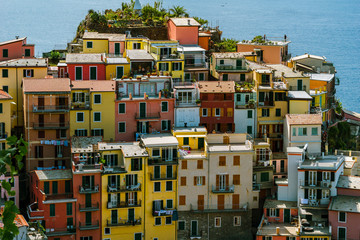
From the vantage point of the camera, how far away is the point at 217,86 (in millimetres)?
57625

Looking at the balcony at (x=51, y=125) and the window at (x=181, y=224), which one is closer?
the window at (x=181, y=224)

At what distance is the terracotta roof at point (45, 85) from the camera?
53000 mm

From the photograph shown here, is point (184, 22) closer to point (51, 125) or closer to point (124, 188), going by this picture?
point (51, 125)

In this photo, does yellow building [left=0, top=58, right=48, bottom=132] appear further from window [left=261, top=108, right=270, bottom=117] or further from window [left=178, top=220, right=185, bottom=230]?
window [left=261, top=108, right=270, bottom=117]

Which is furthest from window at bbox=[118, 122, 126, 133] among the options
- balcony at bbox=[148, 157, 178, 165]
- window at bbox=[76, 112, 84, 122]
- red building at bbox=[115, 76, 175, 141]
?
balcony at bbox=[148, 157, 178, 165]

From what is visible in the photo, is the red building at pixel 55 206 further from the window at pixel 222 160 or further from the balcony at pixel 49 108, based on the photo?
the window at pixel 222 160

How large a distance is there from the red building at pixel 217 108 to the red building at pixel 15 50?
13311 millimetres

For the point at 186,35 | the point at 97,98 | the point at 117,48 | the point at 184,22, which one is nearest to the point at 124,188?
the point at 97,98

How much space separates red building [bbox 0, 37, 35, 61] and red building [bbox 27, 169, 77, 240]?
12984 millimetres

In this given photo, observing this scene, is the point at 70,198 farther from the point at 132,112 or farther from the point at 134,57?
the point at 134,57

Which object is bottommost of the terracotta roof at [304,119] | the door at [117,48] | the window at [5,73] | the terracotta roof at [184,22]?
the terracotta roof at [304,119]

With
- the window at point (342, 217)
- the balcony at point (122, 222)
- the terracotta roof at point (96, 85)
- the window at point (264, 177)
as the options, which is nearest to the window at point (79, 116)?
the terracotta roof at point (96, 85)

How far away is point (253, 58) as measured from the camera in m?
65.8

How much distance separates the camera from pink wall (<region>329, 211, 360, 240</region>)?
48.6 metres
